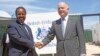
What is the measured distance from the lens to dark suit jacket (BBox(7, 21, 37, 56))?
4527mm

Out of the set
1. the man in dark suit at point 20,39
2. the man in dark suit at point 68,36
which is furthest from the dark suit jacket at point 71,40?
the man in dark suit at point 20,39

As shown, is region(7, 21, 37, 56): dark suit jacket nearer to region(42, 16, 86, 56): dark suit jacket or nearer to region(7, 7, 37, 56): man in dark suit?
region(7, 7, 37, 56): man in dark suit

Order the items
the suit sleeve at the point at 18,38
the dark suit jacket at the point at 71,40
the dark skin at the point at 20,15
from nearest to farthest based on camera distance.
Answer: the suit sleeve at the point at 18,38 < the dark skin at the point at 20,15 < the dark suit jacket at the point at 71,40

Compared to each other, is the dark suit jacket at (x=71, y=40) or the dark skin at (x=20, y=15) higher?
the dark skin at (x=20, y=15)

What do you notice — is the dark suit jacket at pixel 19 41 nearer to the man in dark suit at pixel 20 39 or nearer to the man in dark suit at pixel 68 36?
the man in dark suit at pixel 20 39

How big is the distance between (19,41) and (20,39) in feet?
0.10

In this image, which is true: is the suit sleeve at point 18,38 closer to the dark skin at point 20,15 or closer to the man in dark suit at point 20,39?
the man in dark suit at point 20,39

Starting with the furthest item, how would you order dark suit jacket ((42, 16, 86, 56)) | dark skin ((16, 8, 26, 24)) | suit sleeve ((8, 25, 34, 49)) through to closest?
dark suit jacket ((42, 16, 86, 56)) < dark skin ((16, 8, 26, 24)) < suit sleeve ((8, 25, 34, 49))

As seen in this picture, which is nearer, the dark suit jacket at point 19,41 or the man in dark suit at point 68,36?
the dark suit jacket at point 19,41

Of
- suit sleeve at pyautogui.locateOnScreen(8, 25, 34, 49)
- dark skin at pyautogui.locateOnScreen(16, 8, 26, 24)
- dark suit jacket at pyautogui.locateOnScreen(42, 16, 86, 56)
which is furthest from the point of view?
dark suit jacket at pyautogui.locateOnScreen(42, 16, 86, 56)

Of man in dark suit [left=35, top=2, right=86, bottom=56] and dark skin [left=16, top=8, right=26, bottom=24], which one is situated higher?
dark skin [left=16, top=8, right=26, bottom=24]

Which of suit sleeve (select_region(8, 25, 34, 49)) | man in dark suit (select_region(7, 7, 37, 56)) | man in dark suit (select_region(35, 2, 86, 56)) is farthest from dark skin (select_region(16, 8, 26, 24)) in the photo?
man in dark suit (select_region(35, 2, 86, 56))

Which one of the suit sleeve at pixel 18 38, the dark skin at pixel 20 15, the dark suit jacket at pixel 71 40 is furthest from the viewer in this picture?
the dark suit jacket at pixel 71 40

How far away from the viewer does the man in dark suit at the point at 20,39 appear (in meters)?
4.53
